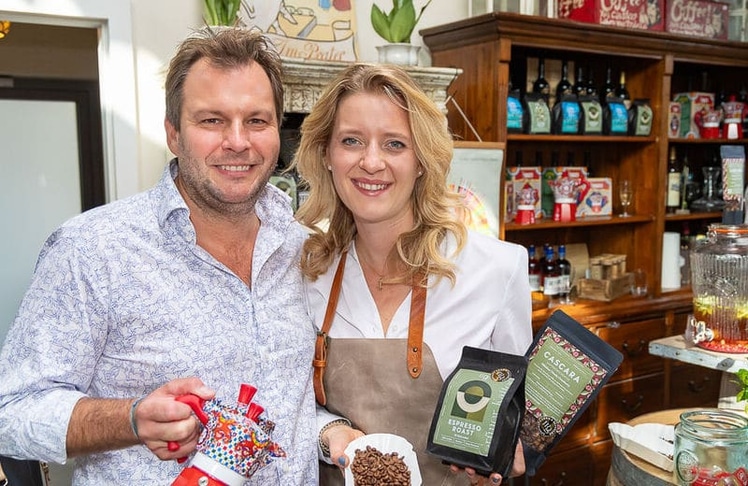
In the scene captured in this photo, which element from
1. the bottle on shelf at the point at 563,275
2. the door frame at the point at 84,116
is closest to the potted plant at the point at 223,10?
the door frame at the point at 84,116

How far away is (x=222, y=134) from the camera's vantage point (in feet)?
5.00

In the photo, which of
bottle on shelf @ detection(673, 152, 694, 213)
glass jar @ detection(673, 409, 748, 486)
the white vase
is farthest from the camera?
bottle on shelf @ detection(673, 152, 694, 213)

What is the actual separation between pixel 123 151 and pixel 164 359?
1.52 meters

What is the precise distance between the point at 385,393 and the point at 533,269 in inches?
84.6

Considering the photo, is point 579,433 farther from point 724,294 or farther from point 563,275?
point 724,294

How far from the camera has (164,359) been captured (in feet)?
4.67

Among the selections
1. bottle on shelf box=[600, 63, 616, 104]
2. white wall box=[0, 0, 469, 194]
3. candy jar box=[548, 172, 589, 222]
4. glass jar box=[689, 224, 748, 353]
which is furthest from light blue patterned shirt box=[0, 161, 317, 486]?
bottle on shelf box=[600, 63, 616, 104]

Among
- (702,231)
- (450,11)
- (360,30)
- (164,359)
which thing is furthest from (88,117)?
(702,231)

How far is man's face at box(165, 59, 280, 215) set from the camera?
151cm

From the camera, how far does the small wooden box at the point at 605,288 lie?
3623mm

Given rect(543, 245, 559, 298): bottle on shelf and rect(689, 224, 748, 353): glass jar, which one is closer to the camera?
rect(689, 224, 748, 353): glass jar

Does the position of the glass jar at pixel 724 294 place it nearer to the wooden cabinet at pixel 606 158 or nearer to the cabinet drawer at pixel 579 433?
the wooden cabinet at pixel 606 158

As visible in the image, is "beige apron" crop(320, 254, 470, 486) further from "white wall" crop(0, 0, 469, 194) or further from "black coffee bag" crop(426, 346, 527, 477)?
"white wall" crop(0, 0, 469, 194)

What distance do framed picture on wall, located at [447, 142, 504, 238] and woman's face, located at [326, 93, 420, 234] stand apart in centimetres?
120
